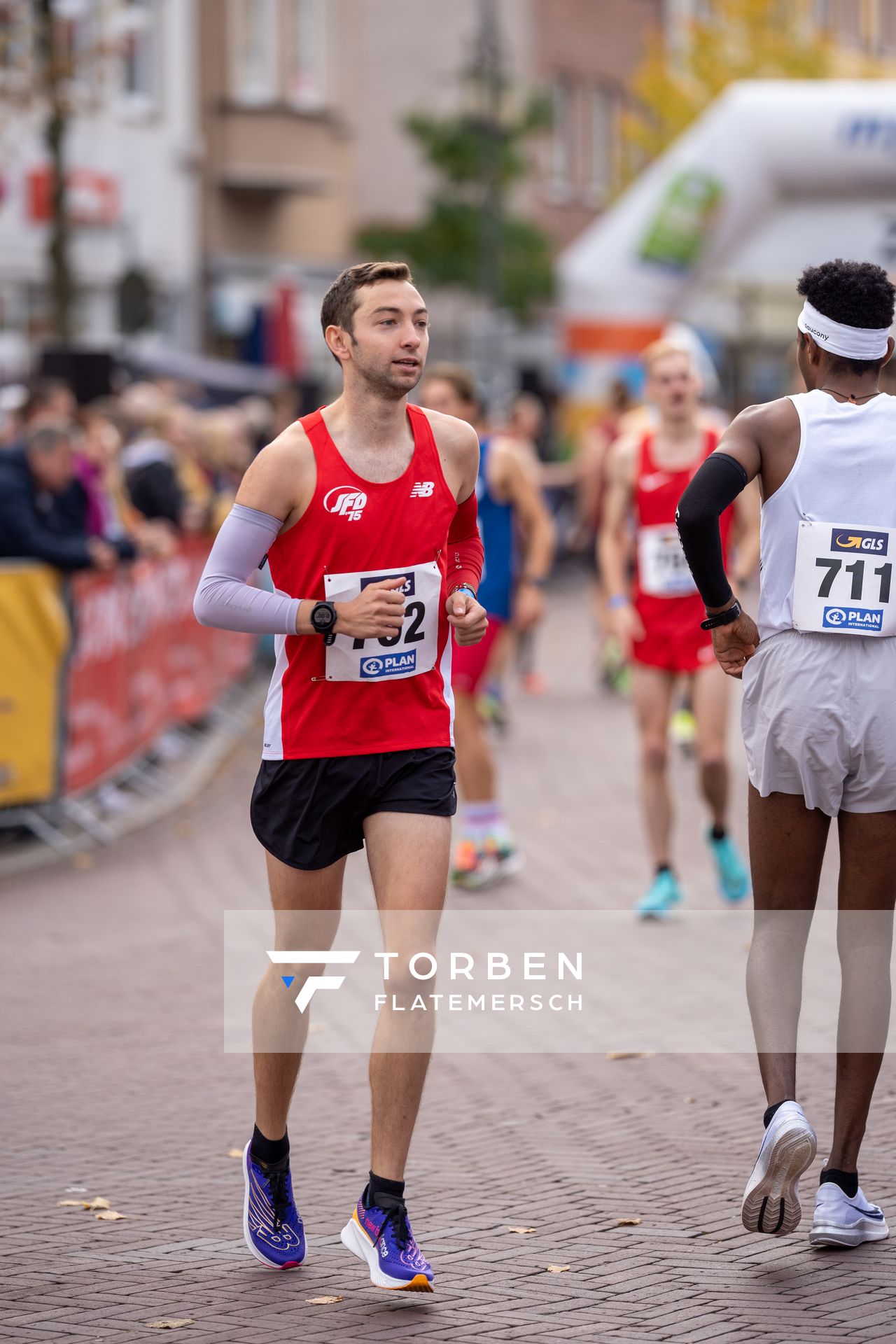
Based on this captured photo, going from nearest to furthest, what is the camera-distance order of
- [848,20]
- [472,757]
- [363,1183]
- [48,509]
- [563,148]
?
[363,1183], [472,757], [48,509], [563,148], [848,20]

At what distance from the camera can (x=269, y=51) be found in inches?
1373

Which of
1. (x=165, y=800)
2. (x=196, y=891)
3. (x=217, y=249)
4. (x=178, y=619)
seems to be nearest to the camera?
(x=196, y=891)

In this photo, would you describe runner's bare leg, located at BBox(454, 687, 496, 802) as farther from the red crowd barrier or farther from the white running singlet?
the white running singlet

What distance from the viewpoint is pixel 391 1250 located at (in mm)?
4711

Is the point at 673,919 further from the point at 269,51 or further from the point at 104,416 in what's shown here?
the point at 269,51

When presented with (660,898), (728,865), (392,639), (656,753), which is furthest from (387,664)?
(728,865)

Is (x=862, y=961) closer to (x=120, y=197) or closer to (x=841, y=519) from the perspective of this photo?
(x=841, y=519)

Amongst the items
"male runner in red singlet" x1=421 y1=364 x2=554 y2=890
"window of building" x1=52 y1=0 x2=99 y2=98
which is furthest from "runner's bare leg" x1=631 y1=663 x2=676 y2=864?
"window of building" x1=52 y1=0 x2=99 y2=98

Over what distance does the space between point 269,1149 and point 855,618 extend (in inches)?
67.3

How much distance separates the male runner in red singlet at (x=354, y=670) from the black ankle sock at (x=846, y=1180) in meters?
0.94

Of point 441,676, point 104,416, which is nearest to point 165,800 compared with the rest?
point 104,416

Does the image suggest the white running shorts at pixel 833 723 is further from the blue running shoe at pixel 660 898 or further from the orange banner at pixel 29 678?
the orange banner at pixel 29 678

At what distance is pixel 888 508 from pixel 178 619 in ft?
31.9

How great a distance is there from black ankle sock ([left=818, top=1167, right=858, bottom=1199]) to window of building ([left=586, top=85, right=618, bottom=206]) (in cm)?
4561
